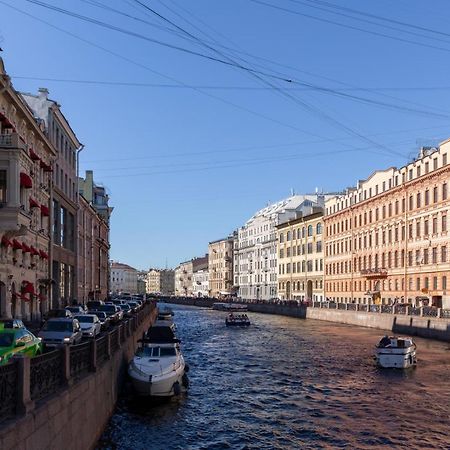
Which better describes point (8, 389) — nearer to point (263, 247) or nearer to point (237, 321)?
point (237, 321)

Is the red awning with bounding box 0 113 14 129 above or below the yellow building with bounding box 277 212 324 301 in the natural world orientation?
above

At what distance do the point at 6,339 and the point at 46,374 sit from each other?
6515 mm

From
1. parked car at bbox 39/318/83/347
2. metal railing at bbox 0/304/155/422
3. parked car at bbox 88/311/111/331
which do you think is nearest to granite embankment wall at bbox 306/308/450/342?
parked car at bbox 88/311/111/331

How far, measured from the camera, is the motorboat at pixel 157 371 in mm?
24906

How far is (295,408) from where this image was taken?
2511 centimetres

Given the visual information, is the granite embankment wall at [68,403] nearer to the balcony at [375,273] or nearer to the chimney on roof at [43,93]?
the chimney on roof at [43,93]

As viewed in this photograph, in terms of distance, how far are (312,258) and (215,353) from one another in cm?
6804

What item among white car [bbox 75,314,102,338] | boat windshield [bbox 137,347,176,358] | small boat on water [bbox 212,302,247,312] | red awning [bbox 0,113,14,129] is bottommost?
small boat on water [bbox 212,302,247,312]

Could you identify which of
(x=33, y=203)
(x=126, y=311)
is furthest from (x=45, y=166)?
(x=126, y=311)

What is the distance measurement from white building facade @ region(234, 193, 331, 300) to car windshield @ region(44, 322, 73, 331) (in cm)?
9033

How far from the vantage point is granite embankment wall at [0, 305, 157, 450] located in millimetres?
10766

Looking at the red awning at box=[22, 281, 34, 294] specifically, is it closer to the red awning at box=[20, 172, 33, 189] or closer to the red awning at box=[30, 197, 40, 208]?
the red awning at box=[30, 197, 40, 208]

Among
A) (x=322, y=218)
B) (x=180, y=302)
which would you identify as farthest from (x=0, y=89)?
(x=180, y=302)

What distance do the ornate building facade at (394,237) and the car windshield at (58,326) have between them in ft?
148
